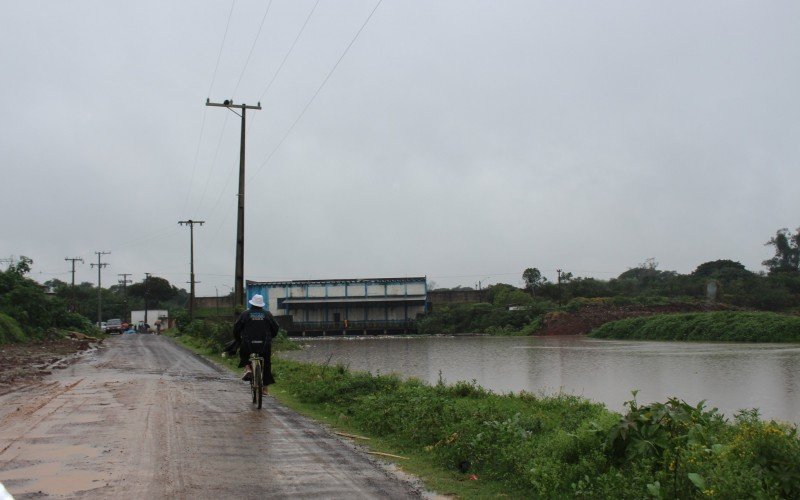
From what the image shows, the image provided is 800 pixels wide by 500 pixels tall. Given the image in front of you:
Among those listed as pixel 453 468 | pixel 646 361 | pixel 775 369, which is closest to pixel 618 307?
pixel 646 361

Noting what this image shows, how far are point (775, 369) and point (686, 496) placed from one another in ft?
60.7

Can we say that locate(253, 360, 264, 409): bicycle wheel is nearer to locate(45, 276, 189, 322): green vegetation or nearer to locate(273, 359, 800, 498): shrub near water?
locate(273, 359, 800, 498): shrub near water

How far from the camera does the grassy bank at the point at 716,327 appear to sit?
41.1 m

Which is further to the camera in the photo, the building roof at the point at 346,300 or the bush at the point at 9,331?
the building roof at the point at 346,300

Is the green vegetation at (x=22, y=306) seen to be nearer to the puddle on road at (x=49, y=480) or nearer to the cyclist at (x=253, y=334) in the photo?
the cyclist at (x=253, y=334)

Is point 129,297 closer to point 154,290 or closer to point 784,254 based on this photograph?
point 154,290

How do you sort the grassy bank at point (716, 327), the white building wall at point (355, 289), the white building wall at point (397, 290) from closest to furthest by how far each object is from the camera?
1. the grassy bank at point (716, 327)
2. the white building wall at point (397, 290)
3. the white building wall at point (355, 289)

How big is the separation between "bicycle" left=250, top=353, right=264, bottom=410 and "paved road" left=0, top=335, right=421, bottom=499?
22 cm

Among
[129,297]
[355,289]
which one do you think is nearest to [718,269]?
[355,289]

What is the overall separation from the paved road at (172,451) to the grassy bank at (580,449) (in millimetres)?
744

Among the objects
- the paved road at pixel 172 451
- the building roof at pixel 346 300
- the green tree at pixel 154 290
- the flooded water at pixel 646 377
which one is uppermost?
the green tree at pixel 154 290

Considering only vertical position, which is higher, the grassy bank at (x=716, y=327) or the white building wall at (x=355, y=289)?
the white building wall at (x=355, y=289)

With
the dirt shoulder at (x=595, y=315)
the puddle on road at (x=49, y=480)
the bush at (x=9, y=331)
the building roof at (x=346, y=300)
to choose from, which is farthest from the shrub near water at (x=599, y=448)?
the building roof at (x=346, y=300)

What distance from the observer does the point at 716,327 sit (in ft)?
146
